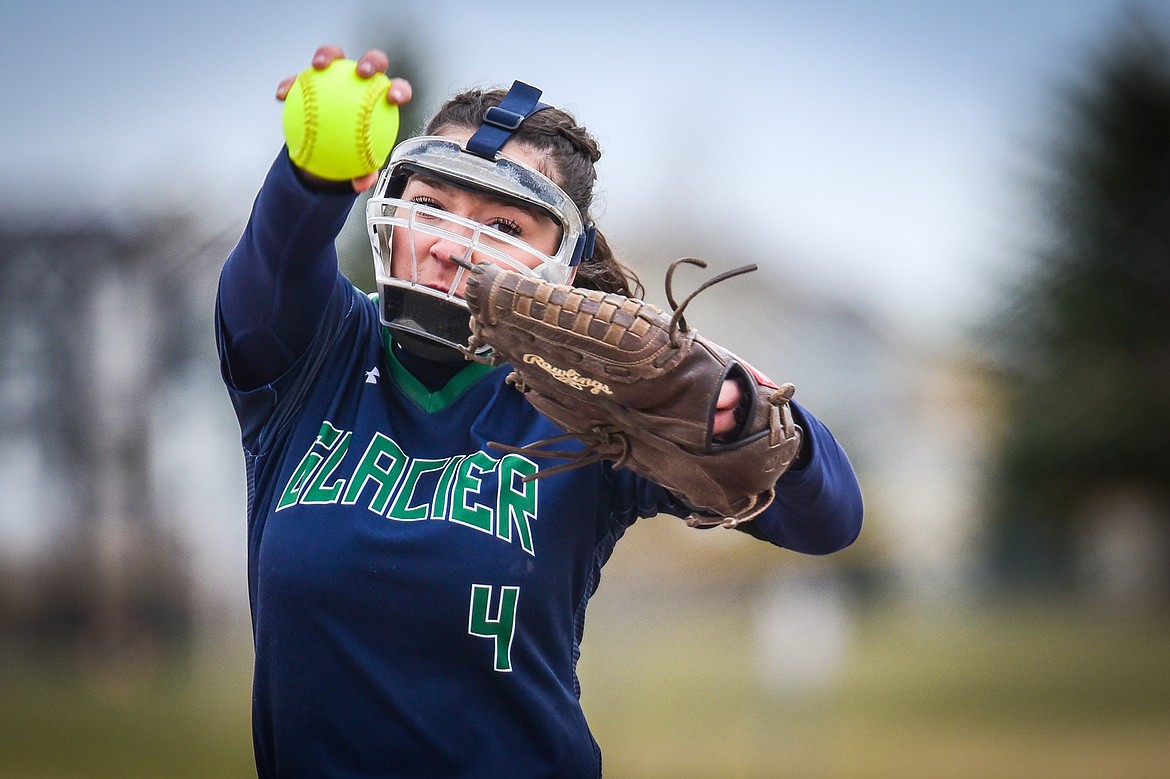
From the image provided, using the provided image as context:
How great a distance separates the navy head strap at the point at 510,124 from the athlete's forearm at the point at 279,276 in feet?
1.23

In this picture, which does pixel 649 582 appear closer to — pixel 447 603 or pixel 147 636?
pixel 147 636

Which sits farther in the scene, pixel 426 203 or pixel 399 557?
pixel 426 203

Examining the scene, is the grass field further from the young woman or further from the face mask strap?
→ the face mask strap

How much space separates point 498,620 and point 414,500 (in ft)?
0.82

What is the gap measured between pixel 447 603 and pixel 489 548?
11 cm

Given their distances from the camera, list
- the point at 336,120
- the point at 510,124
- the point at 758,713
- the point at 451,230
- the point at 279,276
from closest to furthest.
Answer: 1. the point at 336,120
2. the point at 279,276
3. the point at 451,230
4. the point at 510,124
5. the point at 758,713

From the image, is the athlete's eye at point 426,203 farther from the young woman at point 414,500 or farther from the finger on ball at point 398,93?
the finger on ball at point 398,93

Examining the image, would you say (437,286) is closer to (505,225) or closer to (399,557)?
(505,225)

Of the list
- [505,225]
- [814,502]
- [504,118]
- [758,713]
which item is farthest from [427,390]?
[758,713]

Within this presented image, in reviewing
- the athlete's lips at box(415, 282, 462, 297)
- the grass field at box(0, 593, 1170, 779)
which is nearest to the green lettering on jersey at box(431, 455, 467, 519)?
the athlete's lips at box(415, 282, 462, 297)

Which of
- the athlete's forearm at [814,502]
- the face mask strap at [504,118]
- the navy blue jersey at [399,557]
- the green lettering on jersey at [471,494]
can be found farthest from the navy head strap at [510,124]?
the athlete's forearm at [814,502]

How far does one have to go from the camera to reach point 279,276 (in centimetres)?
194

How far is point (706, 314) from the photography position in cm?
2541

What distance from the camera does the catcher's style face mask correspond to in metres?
2.14
